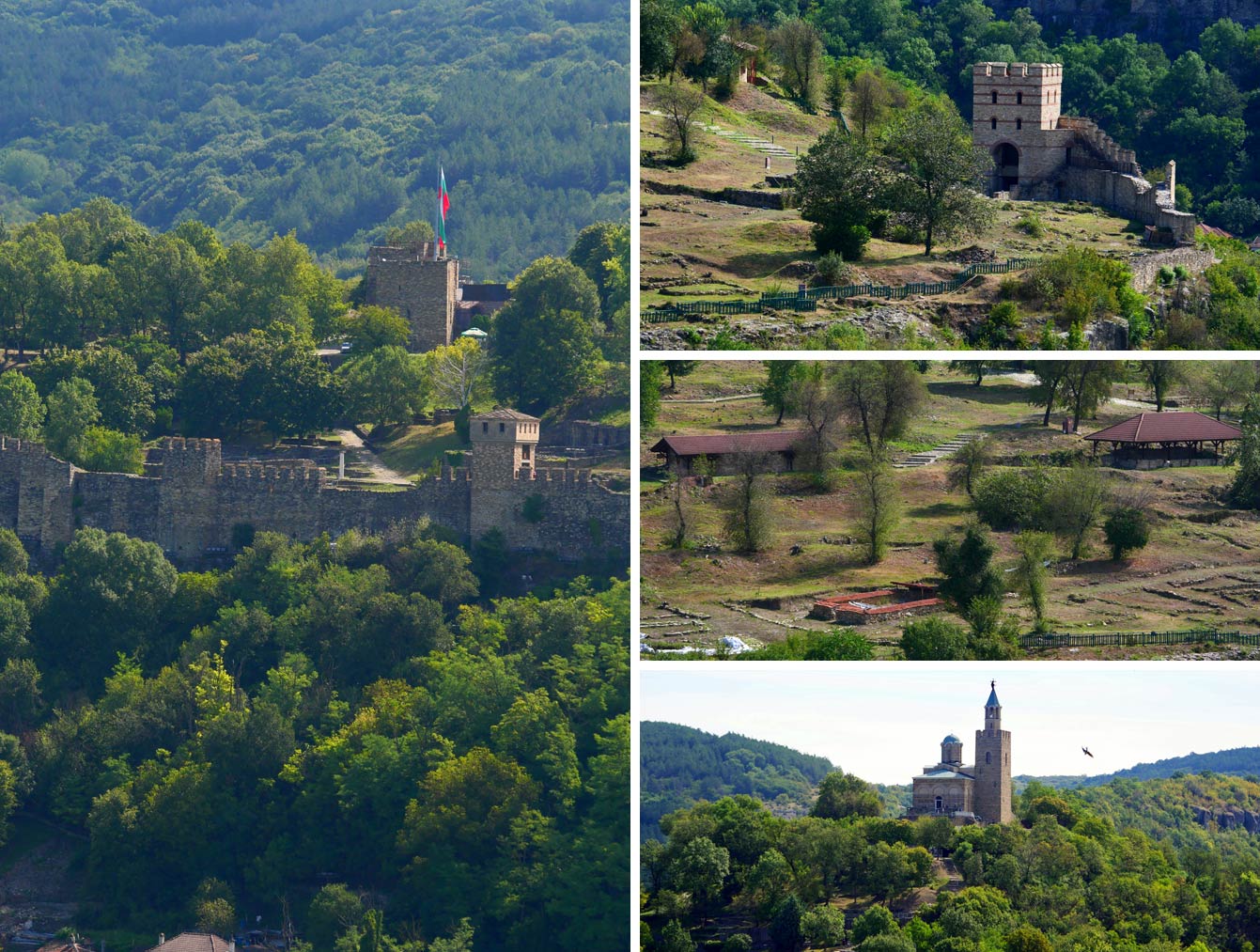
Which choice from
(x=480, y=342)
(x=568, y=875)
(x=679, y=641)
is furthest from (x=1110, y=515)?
(x=480, y=342)

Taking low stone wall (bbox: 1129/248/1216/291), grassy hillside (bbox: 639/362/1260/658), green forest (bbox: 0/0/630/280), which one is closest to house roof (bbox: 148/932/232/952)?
low stone wall (bbox: 1129/248/1216/291)

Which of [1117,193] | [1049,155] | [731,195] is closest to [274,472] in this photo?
[1049,155]

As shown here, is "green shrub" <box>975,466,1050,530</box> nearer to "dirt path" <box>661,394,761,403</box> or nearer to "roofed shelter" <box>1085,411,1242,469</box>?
"roofed shelter" <box>1085,411,1242,469</box>

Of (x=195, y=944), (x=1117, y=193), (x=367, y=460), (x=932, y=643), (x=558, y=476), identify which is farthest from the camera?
(x=367, y=460)

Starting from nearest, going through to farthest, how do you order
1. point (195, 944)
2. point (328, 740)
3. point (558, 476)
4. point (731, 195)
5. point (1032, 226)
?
point (731, 195), point (1032, 226), point (195, 944), point (328, 740), point (558, 476)

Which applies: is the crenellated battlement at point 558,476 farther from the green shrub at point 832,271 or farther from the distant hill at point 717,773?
the green shrub at point 832,271

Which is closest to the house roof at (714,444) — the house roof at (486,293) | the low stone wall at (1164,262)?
the low stone wall at (1164,262)

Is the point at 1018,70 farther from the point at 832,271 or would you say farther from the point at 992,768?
the point at 992,768
